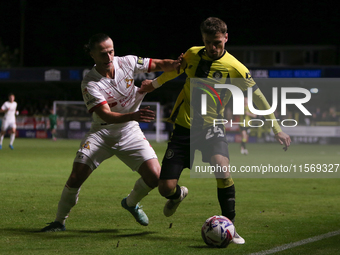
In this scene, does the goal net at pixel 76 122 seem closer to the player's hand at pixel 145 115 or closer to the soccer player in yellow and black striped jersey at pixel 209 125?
the soccer player in yellow and black striped jersey at pixel 209 125

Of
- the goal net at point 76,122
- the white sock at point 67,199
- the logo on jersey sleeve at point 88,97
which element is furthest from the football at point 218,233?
the goal net at point 76,122

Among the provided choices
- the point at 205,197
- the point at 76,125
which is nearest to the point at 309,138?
the point at 76,125

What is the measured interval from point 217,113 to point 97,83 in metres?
1.40

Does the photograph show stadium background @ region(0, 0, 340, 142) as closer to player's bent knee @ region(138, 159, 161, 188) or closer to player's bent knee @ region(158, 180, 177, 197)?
player's bent knee @ region(138, 159, 161, 188)

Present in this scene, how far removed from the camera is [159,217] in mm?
7445

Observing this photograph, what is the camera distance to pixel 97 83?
6191 millimetres

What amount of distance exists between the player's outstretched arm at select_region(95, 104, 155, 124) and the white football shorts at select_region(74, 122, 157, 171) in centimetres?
48

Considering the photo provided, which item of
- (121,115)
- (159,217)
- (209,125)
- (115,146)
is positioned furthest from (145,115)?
(159,217)

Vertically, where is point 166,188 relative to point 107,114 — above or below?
below

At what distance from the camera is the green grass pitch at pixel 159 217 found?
561 centimetres

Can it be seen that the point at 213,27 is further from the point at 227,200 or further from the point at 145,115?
the point at 227,200

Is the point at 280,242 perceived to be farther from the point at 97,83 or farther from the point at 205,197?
the point at 205,197

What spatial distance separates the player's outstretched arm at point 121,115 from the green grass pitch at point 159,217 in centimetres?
127

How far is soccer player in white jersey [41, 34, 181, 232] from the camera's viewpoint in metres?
6.09
